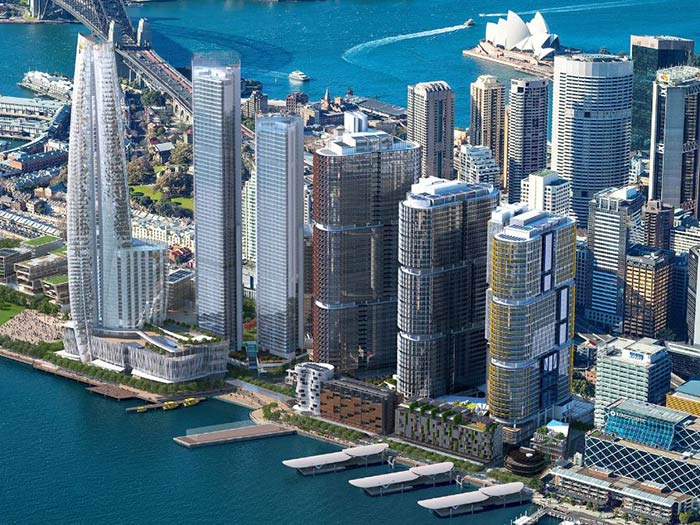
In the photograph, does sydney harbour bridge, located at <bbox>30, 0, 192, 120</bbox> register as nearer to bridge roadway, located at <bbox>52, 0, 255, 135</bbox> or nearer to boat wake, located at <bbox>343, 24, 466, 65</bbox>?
bridge roadway, located at <bbox>52, 0, 255, 135</bbox>

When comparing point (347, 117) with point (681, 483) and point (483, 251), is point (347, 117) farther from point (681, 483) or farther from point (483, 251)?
point (681, 483)

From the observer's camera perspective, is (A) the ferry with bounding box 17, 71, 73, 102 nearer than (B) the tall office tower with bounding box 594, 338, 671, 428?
No

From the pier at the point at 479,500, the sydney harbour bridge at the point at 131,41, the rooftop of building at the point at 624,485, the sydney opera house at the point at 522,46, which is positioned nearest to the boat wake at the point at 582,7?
the sydney opera house at the point at 522,46

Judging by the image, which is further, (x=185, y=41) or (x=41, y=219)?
(x=185, y=41)

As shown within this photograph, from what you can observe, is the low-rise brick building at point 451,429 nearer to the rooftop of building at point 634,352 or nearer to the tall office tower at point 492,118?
the rooftop of building at point 634,352

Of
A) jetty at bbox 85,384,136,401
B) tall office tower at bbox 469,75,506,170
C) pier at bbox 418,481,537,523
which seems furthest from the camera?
tall office tower at bbox 469,75,506,170

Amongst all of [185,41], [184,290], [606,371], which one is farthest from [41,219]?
[185,41]

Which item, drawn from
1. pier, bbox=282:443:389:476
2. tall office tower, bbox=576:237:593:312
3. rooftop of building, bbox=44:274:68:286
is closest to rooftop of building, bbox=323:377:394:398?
pier, bbox=282:443:389:476
